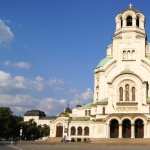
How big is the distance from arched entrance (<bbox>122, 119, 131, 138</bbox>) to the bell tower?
13.3 metres

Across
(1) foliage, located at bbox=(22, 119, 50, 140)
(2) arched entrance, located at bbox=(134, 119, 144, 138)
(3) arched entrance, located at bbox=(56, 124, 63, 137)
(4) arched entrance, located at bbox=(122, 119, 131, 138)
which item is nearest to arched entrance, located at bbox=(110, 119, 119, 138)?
(4) arched entrance, located at bbox=(122, 119, 131, 138)

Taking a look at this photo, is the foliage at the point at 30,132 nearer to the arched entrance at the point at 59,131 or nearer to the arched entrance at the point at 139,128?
the arched entrance at the point at 59,131

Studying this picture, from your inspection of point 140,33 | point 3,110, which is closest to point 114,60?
point 140,33

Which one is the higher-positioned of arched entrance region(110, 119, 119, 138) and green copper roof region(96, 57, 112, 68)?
green copper roof region(96, 57, 112, 68)

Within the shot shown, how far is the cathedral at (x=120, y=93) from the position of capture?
258 ft

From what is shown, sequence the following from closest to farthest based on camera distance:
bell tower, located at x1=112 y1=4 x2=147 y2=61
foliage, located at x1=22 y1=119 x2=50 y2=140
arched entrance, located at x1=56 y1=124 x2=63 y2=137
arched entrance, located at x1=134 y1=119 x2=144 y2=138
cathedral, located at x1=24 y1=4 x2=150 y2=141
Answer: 1. arched entrance, located at x1=134 y1=119 x2=144 y2=138
2. cathedral, located at x1=24 y1=4 x2=150 y2=141
3. bell tower, located at x1=112 y1=4 x2=147 y2=61
4. arched entrance, located at x1=56 y1=124 x2=63 y2=137
5. foliage, located at x1=22 y1=119 x2=50 y2=140

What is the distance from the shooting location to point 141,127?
78.4m

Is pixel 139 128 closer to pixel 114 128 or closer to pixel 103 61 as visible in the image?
pixel 114 128

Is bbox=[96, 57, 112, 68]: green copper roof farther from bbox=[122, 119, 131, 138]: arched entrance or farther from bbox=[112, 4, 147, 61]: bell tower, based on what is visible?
bbox=[122, 119, 131, 138]: arched entrance

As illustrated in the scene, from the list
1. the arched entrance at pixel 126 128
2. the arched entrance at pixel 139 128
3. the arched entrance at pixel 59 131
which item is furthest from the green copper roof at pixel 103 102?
the arched entrance at pixel 59 131

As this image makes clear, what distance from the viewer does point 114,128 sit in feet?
261

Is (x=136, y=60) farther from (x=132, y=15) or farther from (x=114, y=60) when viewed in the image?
(x=132, y=15)

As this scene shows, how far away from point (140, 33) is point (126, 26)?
10.8 feet

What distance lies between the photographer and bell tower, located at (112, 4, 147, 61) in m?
84.0
